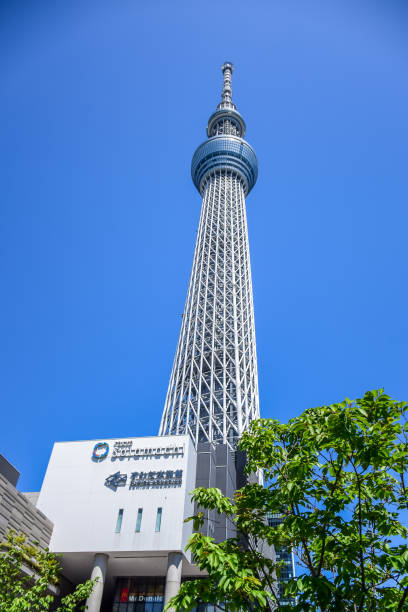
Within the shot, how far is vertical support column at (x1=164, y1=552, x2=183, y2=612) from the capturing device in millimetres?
24703

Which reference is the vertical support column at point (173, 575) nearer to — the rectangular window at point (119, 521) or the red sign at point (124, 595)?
the rectangular window at point (119, 521)

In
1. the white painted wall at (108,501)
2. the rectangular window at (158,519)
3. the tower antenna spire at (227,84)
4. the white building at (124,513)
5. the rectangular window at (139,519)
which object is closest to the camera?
the white building at (124,513)

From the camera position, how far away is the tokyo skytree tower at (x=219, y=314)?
48750mm

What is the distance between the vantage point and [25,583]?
76.1 feet

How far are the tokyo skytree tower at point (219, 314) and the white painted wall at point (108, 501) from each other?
49.8 ft

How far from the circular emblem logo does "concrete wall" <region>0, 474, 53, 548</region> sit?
4849 millimetres

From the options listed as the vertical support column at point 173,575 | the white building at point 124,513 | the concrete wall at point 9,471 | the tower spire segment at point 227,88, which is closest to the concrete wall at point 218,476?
the white building at point 124,513

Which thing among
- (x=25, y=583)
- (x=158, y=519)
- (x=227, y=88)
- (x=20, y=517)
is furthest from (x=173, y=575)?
(x=227, y=88)

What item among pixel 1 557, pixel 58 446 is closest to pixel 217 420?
pixel 58 446

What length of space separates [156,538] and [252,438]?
1752cm

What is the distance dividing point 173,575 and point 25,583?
7.59 meters

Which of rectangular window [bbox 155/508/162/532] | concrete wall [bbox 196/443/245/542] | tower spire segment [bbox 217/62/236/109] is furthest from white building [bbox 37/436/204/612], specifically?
tower spire segment [bbox 217/62/236/109]

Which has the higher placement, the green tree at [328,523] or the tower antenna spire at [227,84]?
the tower antenna spire at [227,84]

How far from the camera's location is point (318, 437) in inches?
386
